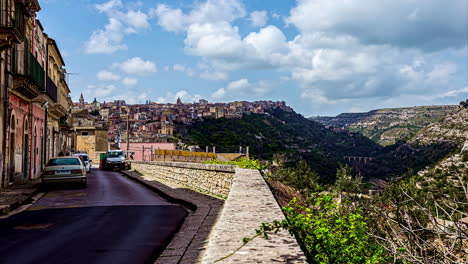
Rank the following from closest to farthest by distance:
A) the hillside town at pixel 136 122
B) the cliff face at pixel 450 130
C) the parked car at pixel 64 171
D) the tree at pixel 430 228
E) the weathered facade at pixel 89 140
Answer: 1. the tree at pixel 430 228
2. the parked car at pixel 64 171
3. the weathered facade at pixel 89 140
4. the hillside town at pixel 136 122
5. the cliff face at pixel 450 130

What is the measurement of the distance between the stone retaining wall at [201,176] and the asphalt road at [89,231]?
1.58 metres

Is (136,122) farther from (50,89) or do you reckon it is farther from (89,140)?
(50,89)

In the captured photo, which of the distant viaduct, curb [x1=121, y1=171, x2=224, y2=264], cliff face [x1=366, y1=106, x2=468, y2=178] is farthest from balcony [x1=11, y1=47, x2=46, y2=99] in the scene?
the distant viaduct

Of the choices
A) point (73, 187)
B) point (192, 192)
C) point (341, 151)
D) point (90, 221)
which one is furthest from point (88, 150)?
point (341, 151)

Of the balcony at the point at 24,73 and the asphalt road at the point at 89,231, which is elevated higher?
the balcony at the point at 24,73

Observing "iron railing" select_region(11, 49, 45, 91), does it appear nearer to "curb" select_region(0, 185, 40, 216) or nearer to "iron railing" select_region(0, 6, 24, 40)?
"iron railing" select_region(0, 6, 24, 40)

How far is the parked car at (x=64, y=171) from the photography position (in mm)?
16608

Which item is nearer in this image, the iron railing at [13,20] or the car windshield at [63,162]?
the iron railing at [13,20]

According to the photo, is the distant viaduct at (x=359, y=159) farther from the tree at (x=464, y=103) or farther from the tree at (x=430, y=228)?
the tree at (x=430, y=228)

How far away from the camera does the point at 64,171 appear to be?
17.0m

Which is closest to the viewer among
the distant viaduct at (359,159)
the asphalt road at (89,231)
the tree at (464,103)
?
the asphalt road at (89,231)

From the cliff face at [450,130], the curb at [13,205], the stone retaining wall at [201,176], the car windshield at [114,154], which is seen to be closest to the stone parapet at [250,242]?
the stone retaining wall at [201,176]

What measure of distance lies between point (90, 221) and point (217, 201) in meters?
3.74

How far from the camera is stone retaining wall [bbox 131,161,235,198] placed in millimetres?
11935
